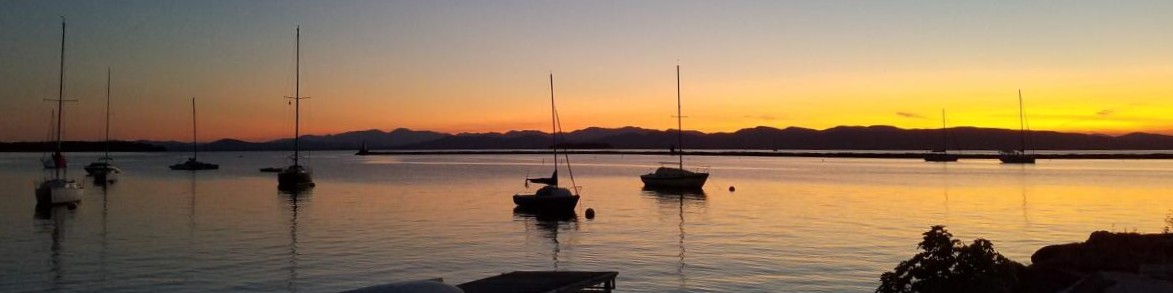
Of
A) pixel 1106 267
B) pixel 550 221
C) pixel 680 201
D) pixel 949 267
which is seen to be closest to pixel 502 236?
pixel 550 221

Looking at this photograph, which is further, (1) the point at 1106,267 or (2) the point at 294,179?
(2) the point at 294,179

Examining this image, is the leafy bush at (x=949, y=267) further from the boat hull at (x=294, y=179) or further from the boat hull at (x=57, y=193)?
the boat hull at (x=294, y=179)

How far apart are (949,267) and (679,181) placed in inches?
2414

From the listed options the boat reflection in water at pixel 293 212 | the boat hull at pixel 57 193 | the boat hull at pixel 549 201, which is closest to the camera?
the boat reflection in water at pixel 293 212

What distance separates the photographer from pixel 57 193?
178 ft

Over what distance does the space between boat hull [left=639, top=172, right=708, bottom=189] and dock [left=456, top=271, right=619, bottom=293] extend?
54.0 meters

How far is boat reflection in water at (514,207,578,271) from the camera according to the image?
4068 cm

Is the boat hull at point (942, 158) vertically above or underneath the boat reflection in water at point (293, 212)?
above

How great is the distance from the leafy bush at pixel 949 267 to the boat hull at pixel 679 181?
198 feet

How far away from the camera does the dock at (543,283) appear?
1886 centimetres

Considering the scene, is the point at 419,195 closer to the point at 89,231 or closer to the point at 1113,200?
the point at 89,231

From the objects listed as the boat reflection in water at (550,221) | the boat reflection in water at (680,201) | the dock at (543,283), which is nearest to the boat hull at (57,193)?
the boat reflection in water at (550,221)

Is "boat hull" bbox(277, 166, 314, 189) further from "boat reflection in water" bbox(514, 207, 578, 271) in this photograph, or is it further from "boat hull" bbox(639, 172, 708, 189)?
"boat reflection in water" bbox(514, 207, 578, 271)

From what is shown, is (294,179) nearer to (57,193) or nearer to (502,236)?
(57,193)
